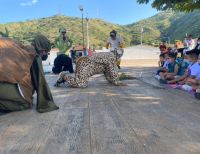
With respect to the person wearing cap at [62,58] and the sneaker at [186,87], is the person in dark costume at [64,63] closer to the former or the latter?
the person wearing cap at [62,58]

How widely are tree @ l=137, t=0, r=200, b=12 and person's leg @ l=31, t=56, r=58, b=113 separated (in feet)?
29.3

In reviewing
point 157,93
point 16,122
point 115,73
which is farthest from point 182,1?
point 16,122

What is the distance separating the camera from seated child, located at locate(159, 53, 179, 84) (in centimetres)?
1000

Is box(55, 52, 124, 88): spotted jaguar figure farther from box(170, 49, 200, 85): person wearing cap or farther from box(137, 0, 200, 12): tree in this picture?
box(137, 0, 200, 12): tree

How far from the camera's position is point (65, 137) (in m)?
4.18

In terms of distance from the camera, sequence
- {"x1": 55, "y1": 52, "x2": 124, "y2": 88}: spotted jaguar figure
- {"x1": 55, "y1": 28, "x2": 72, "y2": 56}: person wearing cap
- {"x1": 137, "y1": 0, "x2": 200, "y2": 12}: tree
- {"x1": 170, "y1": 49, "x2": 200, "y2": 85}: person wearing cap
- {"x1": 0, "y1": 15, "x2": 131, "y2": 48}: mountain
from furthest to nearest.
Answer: {"x1": 0, "y1": 15, "x2": 131, "y2": 48}: mountain < {"x1": 137, "y1": 0, "x2": 200, "y2": 12}: tree < {"x1": 55, "y1": 28, "x2": 72, "y2": 56}: person wearing cap < {"x1": 55, "y1": 52, "x2": 124, "y2": 88}: spotted jaguar figure < {"x1": 170, "y1": 49, "x2": 200, "y2": 85}: person wearing cap

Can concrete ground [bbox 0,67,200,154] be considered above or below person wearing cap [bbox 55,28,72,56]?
below

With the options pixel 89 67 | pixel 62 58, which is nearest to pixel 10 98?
pixel 89 67

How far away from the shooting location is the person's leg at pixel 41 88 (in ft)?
19.8

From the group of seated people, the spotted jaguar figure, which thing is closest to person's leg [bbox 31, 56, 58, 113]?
the group of seated people

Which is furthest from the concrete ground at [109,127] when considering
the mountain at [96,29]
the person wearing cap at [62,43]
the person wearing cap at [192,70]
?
the mountain at [96,29]

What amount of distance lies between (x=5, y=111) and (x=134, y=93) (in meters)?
2.69

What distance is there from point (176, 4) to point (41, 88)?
9.95 meters

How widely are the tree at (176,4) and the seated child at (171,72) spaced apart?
12.1 feet
